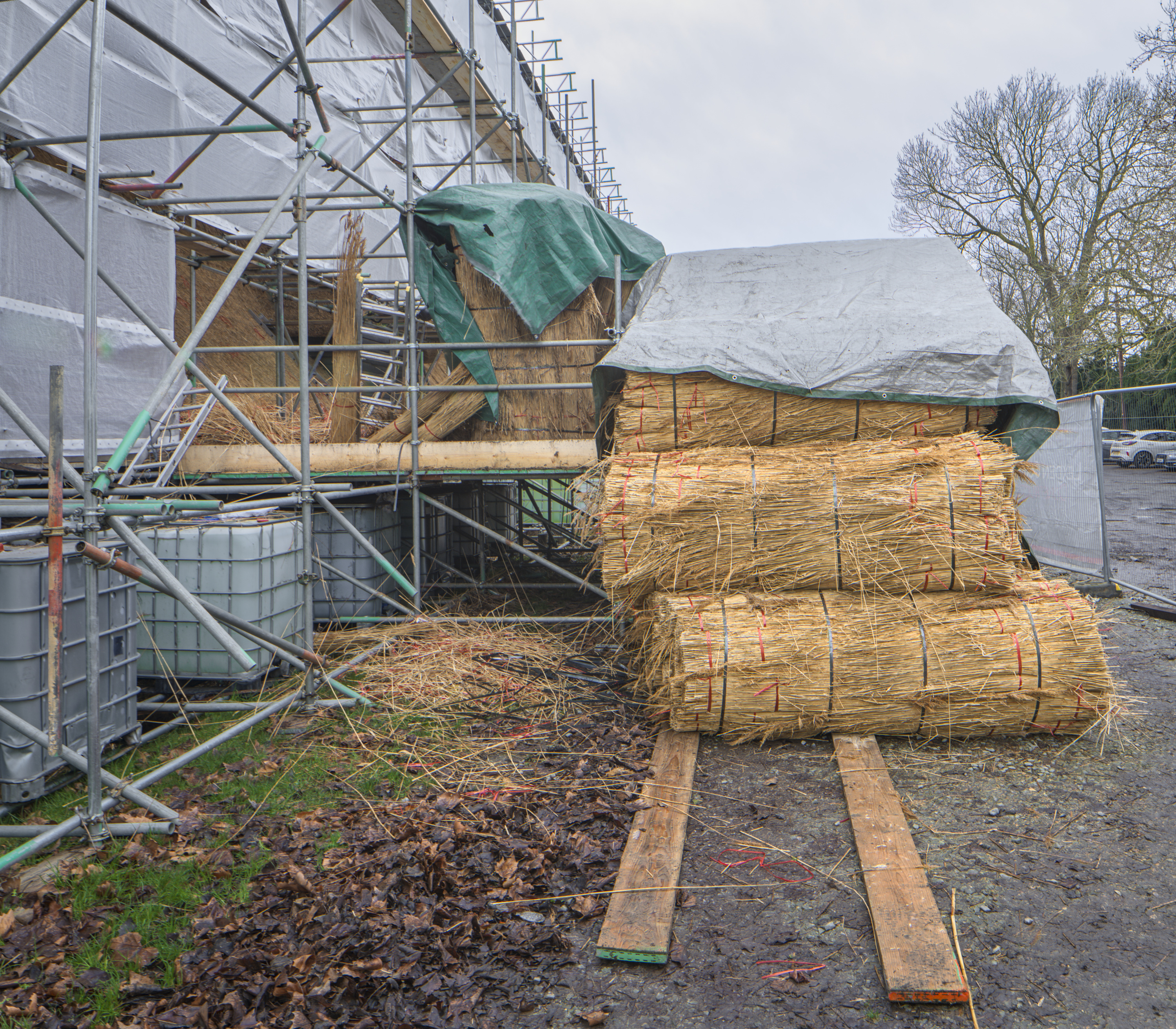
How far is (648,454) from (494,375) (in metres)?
1.99

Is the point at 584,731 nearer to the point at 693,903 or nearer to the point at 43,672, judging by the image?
the point at 693,903

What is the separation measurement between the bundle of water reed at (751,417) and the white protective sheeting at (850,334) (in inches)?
3.3

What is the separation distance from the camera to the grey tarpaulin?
4.79 meters

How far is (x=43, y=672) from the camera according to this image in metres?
3.45

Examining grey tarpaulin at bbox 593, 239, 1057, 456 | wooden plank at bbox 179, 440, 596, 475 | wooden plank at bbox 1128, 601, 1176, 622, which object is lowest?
wooden plank at bbox 1128, 601, 1176, 622

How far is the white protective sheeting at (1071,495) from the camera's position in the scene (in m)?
7.35

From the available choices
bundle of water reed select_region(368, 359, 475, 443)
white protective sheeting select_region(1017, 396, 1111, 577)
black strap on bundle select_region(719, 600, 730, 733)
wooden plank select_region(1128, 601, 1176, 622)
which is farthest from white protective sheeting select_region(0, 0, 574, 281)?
wooden plank select_region(1128, 601, 1176, 622)

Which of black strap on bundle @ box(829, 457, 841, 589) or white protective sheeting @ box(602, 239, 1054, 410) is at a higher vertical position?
white protective sheeting @ box(602, 239, 1054, 410)

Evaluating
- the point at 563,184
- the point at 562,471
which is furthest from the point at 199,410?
the point at 563,184

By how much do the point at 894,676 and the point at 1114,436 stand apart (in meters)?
6.49

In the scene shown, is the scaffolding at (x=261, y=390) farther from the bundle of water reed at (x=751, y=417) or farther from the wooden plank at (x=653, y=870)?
the wooden plank at (x=653, y=870)

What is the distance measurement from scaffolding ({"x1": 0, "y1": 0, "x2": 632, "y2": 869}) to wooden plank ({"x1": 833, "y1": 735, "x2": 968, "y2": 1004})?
2.37 metres

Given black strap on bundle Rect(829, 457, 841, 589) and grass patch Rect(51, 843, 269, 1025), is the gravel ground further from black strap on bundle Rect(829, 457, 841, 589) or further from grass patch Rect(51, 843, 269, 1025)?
grass patch Rect(51, 843, 269, 1025)

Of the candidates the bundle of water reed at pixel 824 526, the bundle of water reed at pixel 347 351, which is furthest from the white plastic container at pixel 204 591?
the bundle of water reed at pixel 824 526
